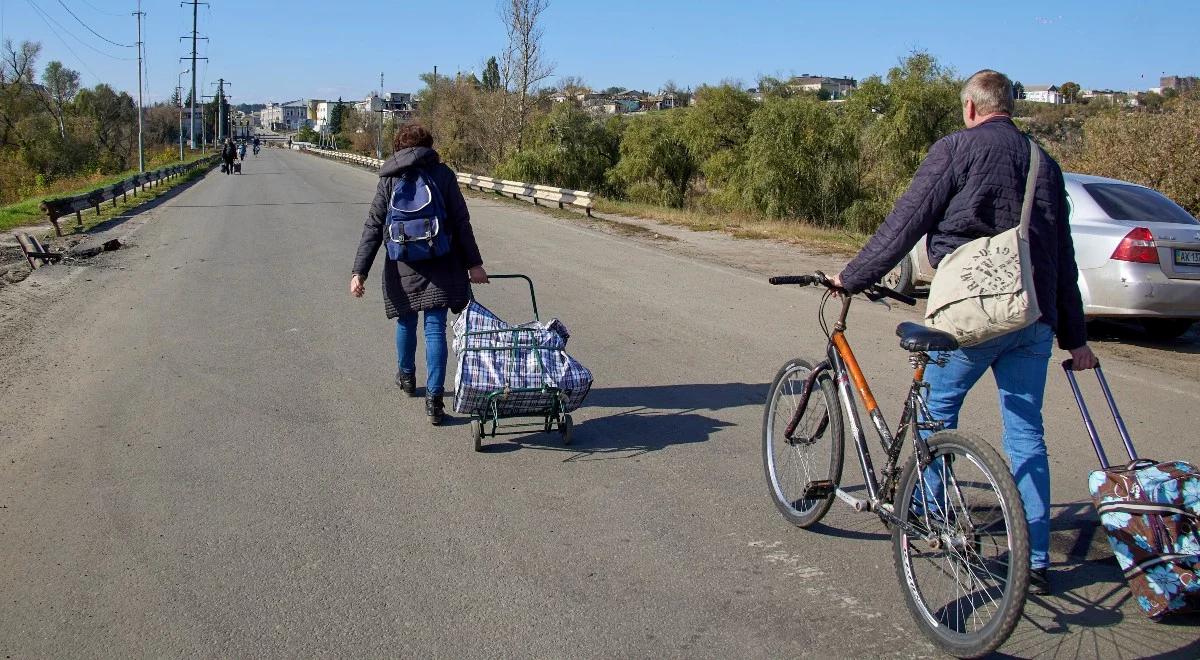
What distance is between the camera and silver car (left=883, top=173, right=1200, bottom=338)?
8695 millimetres

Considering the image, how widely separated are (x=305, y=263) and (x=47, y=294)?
3539 millimetres

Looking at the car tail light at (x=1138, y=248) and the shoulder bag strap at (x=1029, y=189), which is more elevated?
the shoulder bag strap at (x=1029, y=189)

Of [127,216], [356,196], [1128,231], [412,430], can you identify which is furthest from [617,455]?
[356,196]

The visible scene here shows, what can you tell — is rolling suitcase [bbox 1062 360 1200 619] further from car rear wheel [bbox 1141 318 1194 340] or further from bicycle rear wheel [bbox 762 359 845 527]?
car rear wheel [bbox 1141 318 1194 340]

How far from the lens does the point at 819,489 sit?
4289 mm

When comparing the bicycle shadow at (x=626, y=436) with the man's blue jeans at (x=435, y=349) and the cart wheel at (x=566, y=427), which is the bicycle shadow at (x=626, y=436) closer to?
the cart wheel at (x=566, y=427)

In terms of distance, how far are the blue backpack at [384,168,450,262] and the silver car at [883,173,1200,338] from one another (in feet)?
15.9

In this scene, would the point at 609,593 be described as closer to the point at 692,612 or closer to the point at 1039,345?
the point at 692,612

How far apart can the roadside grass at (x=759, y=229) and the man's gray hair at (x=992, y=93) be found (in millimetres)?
12521

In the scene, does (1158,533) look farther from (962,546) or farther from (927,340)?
(927,340)

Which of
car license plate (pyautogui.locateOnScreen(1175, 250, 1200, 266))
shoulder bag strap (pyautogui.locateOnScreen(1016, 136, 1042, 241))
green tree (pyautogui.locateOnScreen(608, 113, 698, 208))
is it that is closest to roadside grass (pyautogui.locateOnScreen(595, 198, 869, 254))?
car license plate (pyautogui.locateOnScreen(1175, 250, 1200, 266))

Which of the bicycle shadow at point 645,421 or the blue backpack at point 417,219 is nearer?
the bicycle shadow at point 645,421

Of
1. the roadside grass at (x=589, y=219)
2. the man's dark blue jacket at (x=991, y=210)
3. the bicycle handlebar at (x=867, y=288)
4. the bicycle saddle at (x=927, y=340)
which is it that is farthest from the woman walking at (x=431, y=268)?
the roadside grass at (x=589, y=219)

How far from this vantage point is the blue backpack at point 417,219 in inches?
236
